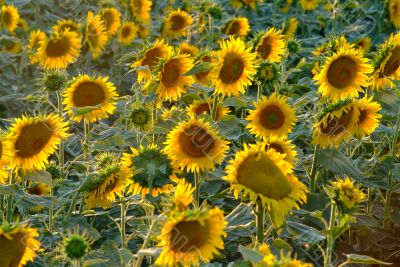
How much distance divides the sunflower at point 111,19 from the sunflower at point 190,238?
3.10m

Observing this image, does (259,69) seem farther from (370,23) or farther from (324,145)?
(370,23)

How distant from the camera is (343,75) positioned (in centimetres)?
286

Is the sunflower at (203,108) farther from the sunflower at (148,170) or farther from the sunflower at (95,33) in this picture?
the sunflower at (95,33)

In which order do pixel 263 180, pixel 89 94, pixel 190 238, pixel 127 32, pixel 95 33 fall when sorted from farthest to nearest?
pixel 127 32 → pixel 95 33 → pixel 89 94 → pixel 263 180 → pixel 190 238

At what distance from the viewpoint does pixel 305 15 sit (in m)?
6.19

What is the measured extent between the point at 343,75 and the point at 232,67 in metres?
0.39

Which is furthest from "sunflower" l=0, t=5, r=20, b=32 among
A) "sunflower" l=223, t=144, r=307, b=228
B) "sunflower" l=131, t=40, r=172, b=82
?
"sunflower" l=223, t=144, r=307, b=228

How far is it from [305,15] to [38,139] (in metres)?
3.98

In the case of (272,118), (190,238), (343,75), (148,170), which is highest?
(343,75)

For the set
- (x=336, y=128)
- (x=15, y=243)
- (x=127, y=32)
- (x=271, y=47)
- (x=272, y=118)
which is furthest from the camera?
(x=127, y=32)

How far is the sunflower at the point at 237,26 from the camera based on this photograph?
442cm

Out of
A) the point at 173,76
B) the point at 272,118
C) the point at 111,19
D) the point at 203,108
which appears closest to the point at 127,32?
the point at 111,19

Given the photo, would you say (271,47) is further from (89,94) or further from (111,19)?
(111,19)

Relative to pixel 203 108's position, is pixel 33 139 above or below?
below
